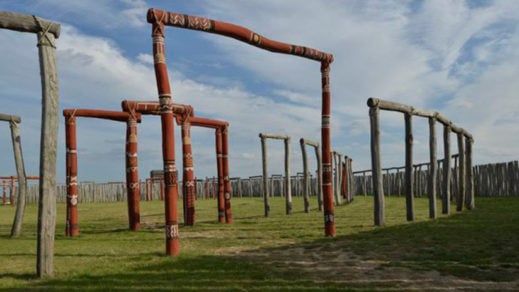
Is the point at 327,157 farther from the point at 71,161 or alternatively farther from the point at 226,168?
the point at 71,161

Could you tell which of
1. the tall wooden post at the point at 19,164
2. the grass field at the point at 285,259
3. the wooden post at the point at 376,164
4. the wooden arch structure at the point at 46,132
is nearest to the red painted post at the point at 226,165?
the grass field at the point at 285,259

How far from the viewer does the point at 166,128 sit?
739 cm

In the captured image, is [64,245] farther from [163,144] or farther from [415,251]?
[415,251]

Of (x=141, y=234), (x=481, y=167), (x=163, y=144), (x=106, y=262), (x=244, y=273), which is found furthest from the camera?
(x=481, y=167)

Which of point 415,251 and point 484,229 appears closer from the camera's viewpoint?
point 415,251

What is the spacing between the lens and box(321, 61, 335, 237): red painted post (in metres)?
9.28

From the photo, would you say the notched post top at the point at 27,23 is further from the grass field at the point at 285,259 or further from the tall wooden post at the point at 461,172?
the tall wooden post at the point at 461,172

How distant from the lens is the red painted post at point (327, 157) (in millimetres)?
9281

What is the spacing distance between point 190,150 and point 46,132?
5.59m

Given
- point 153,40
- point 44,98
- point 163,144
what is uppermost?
point 153,40

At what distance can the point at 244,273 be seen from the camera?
5734 millimetres

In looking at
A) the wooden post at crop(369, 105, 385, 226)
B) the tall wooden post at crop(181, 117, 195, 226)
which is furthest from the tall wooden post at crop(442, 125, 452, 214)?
the tall wooden post at crop(181, 117, 195, 226)

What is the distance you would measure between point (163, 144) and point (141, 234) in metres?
3.47

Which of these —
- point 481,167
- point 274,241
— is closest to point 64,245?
point 274,241
